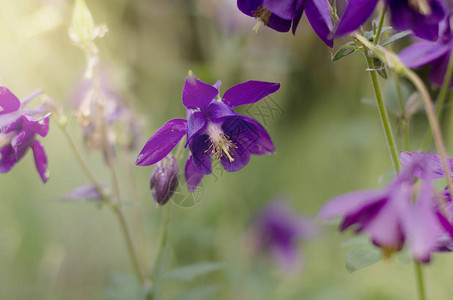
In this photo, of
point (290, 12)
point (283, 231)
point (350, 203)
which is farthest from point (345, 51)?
point (283, 231)

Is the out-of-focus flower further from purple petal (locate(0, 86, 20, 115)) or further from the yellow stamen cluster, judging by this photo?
purple petal (locate(0, 86, 20, 115))

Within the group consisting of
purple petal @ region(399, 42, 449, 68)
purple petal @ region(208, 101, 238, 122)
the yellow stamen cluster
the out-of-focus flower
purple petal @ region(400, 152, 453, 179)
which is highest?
purple petal @ region(208, 101, 238, 122)

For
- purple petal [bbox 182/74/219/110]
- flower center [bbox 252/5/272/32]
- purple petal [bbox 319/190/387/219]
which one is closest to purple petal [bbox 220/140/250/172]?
purple petal [bbox 182/74/219/110]

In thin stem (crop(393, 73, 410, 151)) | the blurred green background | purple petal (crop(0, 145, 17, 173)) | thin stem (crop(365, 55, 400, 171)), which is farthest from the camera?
the blurred green background

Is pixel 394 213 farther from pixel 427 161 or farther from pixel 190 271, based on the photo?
pixel 190 271

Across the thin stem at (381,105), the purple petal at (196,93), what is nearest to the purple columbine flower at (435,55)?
the thin stem at (381,105)

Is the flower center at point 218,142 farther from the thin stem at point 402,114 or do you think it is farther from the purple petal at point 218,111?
the thin stem at point 402,114

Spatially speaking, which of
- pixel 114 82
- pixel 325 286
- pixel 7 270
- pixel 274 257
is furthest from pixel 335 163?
pixel 7 270
